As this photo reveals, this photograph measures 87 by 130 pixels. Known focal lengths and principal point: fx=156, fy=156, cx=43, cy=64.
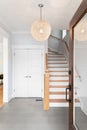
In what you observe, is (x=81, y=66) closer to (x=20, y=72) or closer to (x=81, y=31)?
(x=81, y=31)

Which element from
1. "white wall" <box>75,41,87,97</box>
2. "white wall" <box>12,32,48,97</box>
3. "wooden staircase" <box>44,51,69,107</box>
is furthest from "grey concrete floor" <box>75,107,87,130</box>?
"white wall" <box>12,32,48,97</box>

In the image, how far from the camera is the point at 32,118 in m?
4.05

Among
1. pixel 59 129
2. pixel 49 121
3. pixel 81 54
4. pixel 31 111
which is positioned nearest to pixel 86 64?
pixel 81 54

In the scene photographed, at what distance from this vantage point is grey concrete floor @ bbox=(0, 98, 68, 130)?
3.50 m

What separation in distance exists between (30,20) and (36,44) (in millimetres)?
1752

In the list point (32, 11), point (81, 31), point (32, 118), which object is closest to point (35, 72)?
point (32, 118)

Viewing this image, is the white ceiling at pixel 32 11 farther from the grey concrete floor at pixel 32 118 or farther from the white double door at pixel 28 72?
the grey concrete floor at pixel 32 118

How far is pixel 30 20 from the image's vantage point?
4836mm

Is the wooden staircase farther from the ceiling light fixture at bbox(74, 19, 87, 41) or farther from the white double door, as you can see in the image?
the ceiling light fixture at bbox(74, 19, 87, 41)

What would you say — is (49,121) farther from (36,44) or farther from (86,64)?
(36,44)

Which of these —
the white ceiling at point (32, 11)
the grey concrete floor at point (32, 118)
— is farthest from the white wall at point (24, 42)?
the grey concrete floor at point (32, 118)

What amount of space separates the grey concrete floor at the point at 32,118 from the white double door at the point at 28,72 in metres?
1.43

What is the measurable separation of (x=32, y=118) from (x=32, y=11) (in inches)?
109

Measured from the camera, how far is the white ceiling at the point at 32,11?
345 centimetres
